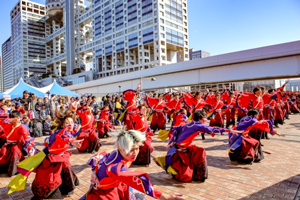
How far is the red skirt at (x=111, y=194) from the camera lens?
2.27 meters

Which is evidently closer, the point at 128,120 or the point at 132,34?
the point at 128,120

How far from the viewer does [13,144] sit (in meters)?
4.87

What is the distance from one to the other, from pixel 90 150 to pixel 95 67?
2781 inches

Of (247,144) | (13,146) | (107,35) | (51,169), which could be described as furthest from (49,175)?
(107,35)

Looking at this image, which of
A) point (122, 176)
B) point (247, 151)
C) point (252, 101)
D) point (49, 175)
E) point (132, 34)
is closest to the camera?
point (122, 176)

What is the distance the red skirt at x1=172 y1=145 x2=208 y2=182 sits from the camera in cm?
416

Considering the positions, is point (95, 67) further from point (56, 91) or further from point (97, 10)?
point (56, 91)

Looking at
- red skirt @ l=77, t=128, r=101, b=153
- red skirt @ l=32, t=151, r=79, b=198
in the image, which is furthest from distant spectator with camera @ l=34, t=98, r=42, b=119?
red skirt @ l=32, t=151, r=79, b=198

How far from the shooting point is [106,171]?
215cm

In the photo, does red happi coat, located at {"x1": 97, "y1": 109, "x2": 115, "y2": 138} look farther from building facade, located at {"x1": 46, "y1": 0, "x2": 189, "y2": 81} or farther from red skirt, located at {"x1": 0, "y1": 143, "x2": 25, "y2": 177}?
building facade, located at {"x1": 46, "y1": 0, "x2": 189, "y2": 81}

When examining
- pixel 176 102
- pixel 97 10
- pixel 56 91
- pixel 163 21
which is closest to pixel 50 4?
pixel 97 10

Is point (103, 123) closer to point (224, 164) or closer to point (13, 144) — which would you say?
point (13, 144)

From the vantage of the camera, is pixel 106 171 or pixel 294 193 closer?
pixel 106 171

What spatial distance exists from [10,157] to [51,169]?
2.18 meters
